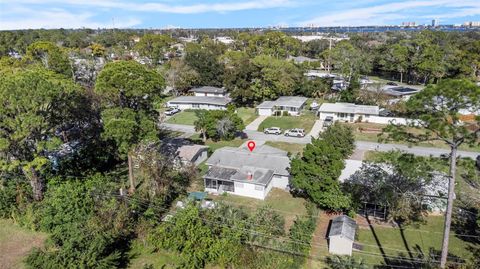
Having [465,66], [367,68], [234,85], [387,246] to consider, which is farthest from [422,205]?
[465,66]

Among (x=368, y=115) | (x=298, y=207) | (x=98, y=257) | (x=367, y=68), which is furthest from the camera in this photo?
(x=367, y=68)

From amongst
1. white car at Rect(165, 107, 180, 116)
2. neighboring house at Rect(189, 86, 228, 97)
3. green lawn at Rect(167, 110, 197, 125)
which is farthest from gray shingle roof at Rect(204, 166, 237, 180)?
neighboring house at Rect(189, 86, 228, 97)

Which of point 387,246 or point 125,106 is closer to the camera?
point 387,246

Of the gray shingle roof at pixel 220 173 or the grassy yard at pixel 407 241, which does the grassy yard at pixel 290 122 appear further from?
the grassy yard at pixel 407 241

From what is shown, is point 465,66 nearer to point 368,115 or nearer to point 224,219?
point 368,115

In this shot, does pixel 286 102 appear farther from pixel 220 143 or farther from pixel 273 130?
pixel 220 143

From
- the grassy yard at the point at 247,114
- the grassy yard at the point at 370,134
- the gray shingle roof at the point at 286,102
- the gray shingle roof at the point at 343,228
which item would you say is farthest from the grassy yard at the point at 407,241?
the gray shingle roof at the point at 286,102

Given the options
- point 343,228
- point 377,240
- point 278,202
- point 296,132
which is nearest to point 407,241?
point 377,240
